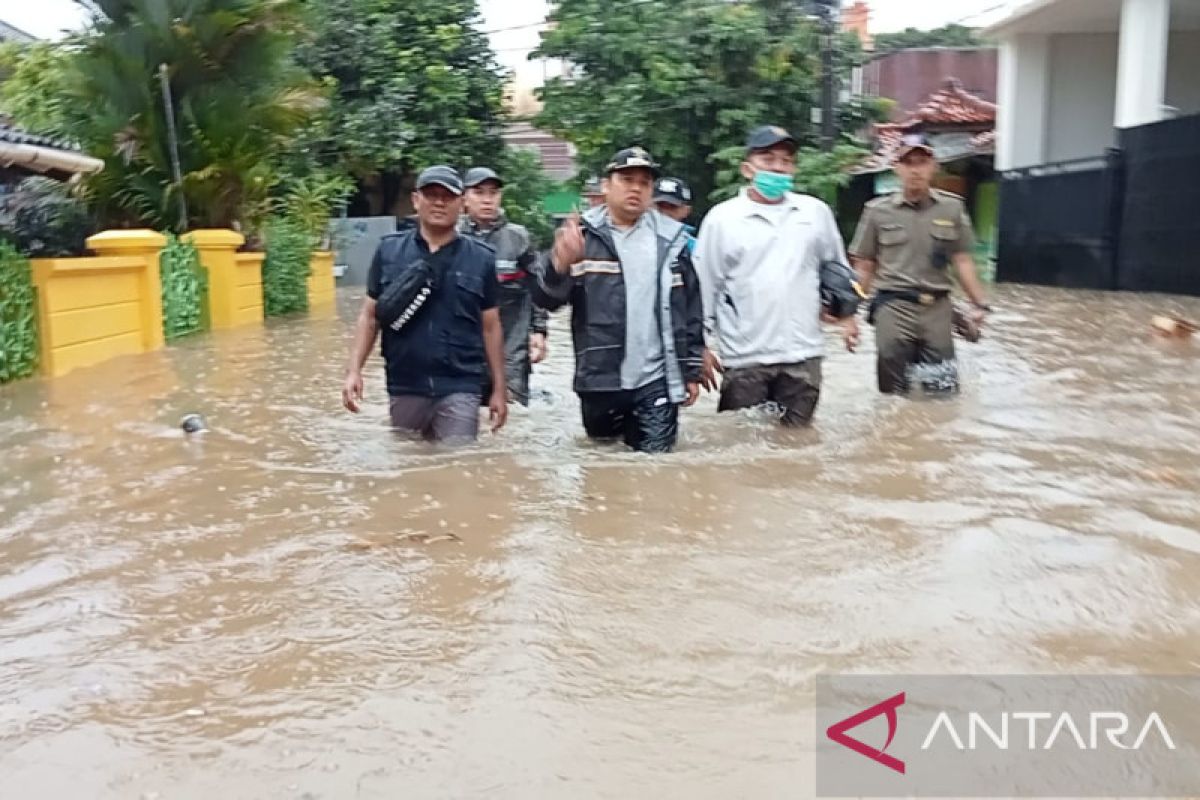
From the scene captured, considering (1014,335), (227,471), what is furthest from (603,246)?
(1014,335)

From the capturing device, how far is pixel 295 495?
5.33 m

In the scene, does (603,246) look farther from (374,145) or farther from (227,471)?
(374,145)

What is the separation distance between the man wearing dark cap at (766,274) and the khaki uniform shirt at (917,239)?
1268mm

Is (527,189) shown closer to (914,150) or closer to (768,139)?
(914,150)

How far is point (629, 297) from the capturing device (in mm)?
5410

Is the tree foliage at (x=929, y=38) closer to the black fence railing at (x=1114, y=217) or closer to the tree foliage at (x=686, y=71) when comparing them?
the tree foliage at (x=686, y=71)

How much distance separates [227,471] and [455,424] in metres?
1.12

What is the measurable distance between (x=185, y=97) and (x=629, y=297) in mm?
11018

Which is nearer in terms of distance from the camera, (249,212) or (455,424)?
(455,424)

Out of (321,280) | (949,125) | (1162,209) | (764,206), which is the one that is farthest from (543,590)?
(949,125)

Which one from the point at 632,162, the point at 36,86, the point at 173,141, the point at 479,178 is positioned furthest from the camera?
the point at 36,86

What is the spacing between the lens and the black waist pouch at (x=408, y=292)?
18.1ft

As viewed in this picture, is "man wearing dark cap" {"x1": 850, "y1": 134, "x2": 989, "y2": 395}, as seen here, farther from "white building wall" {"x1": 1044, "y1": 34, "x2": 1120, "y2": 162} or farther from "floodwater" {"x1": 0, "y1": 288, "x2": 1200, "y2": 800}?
"white building wall" {"x1": 1044, "y1": 34, "x2": 1120, "y2": 162}

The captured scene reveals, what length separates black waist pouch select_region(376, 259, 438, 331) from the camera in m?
5.51
